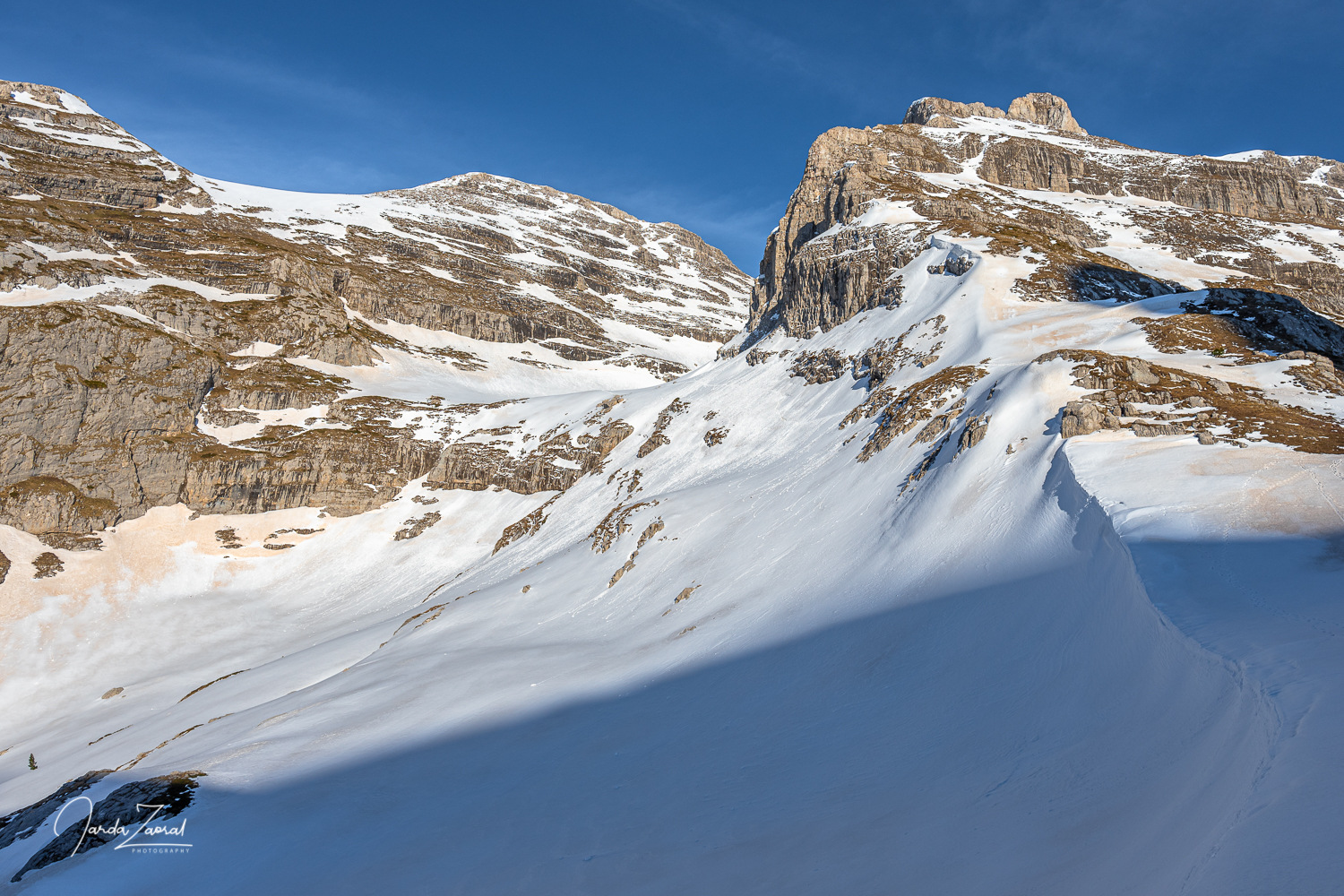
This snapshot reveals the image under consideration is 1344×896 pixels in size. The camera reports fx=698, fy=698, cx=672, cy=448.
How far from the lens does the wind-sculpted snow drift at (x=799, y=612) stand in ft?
38.6

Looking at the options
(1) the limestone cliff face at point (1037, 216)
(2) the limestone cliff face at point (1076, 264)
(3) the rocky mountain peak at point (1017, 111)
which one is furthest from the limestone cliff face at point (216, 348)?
(3) the rocky mountain peak at point (1017, 111)

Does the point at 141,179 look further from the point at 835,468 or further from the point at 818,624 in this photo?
the point at 818,624

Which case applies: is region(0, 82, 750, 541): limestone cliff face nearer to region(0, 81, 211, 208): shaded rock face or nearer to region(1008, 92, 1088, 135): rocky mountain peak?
region(0, 81, 211, 208): shaded rock face

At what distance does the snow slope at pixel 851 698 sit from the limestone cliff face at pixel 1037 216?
12185mm

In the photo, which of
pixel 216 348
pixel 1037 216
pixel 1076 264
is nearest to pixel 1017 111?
pixel 1037 216

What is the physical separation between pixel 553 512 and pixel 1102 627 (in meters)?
54.0

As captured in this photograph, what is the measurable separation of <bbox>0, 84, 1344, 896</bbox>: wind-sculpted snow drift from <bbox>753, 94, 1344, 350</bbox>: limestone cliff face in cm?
100

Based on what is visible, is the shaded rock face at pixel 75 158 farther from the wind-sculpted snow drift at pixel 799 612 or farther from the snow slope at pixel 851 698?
the snow slope at pixel 851 698

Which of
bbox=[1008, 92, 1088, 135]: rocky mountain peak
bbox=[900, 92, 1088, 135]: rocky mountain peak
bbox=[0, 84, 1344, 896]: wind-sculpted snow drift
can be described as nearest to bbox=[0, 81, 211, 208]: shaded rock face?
bbox=[0, 84, 1344, 896]: wind-sculpted snow drift

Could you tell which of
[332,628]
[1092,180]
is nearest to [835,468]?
[332,628]

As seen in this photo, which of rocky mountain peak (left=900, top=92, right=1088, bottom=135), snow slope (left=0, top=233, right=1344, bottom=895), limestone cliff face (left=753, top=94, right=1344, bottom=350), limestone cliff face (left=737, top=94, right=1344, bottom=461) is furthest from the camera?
rocky mountain peak (left=900, top=92, right=1088, bottom=135)

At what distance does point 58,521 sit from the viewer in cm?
7438

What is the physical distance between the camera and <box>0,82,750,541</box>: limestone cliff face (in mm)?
80000

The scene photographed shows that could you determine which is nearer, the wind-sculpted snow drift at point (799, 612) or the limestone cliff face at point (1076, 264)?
the wind-sculpted snow drift at point (799, 612)
